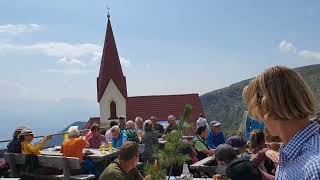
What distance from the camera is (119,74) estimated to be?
33.2 metres

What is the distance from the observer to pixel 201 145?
8.48 m

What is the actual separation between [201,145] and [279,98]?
7.03 meters

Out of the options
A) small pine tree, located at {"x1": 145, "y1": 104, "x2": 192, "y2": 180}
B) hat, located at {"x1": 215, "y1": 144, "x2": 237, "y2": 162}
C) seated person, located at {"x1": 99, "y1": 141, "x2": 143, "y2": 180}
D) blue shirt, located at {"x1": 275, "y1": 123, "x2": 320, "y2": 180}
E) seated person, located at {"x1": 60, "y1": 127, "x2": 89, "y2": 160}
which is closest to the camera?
blue shirt, located at {"x1": 275, "y1": 123, "x2": 320, "y2": 180}

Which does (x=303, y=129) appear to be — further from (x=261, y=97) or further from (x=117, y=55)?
(x=117, y=55)

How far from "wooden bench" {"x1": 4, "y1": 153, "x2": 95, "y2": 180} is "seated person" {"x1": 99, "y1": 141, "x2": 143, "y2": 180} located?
9.09 feet

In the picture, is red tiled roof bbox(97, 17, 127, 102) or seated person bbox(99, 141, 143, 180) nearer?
seated person bbox(99, 141, 143, 180)

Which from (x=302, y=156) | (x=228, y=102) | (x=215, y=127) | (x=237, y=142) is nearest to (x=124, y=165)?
(x=237, y=142)

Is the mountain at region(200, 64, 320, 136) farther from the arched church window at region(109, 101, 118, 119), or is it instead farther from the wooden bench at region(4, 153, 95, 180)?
the wooden bench at region(4, 153, 95, 180)

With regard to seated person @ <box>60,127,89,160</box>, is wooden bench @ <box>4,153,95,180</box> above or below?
below

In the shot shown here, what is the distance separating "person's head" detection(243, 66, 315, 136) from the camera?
154 centimetres

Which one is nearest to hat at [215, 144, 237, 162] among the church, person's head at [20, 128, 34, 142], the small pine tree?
the small pine tree

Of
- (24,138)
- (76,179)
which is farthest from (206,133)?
(24,138)

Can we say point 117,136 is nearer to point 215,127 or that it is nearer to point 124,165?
point 215,127

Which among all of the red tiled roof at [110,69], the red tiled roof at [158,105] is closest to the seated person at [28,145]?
the red tiled roof at [110,69]
